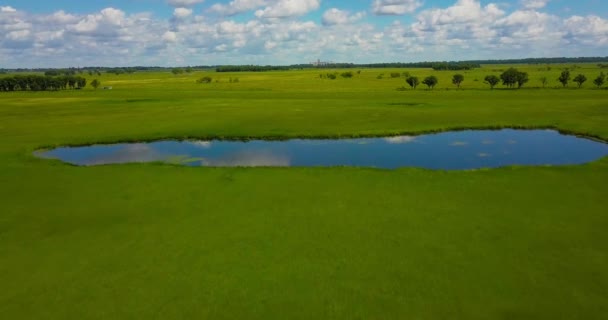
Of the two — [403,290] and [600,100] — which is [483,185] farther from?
[600,100]

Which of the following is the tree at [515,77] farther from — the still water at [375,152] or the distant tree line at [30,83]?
the distant tree line at [30,83]

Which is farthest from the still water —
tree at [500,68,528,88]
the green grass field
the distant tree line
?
the distant tree line

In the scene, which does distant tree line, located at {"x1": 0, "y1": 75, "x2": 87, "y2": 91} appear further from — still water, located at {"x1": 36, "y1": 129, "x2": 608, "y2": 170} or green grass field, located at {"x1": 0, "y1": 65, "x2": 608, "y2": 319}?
green grass field, located at {"x1": 0, "y1": 65, "x2": 608, "y2": 319}

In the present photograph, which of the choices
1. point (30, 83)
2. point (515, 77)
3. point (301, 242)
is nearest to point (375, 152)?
point (301, 242)

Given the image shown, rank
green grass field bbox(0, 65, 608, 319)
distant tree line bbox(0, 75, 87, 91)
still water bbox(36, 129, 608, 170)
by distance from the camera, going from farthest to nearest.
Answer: distant tree line bbox(0, 75, 87, 91), still water bbox(36, 129, 608, 170), green grass field bbox(0, 65, 608, 319)

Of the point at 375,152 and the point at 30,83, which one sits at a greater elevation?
the point at 30,83

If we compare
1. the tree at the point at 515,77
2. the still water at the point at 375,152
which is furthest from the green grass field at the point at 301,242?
the tree at the point at 515,77

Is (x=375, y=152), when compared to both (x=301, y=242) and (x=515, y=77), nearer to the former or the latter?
(x=301, y=242)
